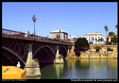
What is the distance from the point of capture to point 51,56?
7200cm

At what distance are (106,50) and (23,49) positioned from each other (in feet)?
252

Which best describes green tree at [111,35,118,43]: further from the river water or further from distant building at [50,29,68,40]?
the river water

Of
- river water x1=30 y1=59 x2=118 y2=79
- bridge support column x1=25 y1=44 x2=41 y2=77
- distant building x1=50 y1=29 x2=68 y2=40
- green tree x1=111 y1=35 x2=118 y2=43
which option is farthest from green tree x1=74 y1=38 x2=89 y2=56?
distant building x1=50 y1=29 x2=68 y2=40

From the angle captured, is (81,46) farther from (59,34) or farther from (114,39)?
(59,34)

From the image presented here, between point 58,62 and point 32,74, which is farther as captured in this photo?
point 58,62

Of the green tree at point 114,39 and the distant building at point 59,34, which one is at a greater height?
the distant building at point 59,34

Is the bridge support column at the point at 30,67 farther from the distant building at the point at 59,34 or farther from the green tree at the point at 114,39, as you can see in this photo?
the distant building at the point at 59,34

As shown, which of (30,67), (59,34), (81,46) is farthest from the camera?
(59,34)

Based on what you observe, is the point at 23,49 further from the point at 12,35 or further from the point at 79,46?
the point at 79,46

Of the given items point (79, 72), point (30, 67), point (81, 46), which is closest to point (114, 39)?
point (81, 46)

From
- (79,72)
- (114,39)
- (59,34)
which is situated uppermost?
(59,34)

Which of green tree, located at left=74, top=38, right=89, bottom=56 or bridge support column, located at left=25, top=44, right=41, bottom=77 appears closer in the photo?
bridge support column, located at left=25, top=44, right=41, bottom=77

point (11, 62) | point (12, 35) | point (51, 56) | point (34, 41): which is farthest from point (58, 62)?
point (12, 35)

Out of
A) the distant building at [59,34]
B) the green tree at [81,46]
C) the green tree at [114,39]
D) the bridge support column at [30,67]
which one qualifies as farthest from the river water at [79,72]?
the distant building at [59,34]
